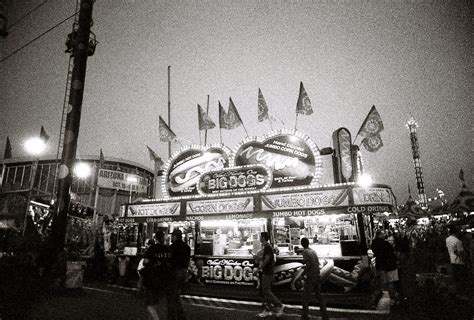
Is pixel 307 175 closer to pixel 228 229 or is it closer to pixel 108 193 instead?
pixel 228 229

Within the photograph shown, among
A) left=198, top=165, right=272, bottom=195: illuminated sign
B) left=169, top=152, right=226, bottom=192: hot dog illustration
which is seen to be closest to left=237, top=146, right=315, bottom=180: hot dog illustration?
left=198, top=165, right=272, bottom=195: illuminated sign

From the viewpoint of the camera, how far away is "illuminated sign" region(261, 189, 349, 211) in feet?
34.1

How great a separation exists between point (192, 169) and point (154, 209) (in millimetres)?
2807

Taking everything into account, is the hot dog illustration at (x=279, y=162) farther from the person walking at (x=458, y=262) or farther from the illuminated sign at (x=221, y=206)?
the person walking at (x=458, y=262)

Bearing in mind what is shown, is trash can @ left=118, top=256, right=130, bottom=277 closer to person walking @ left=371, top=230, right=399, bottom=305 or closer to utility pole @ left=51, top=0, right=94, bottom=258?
utility pole @ left=51, top=0, right=94, bottom=258

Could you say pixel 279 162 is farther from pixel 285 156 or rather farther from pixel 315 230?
pixel 315 230

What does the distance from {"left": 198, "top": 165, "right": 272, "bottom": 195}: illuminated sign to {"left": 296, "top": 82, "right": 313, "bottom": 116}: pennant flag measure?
10.9 feet

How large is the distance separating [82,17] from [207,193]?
9.74 meters

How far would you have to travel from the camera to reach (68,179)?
11.7m

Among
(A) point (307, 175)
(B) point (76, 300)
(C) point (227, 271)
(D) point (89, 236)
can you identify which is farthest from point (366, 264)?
(D) point (89, 236)

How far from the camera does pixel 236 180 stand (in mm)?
13305

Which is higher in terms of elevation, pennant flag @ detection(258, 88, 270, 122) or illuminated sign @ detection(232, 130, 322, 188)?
pennant flag @ detection(258, 88, 270, 122)

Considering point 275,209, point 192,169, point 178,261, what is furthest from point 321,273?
point 192,169

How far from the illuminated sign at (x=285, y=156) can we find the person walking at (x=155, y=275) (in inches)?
286
